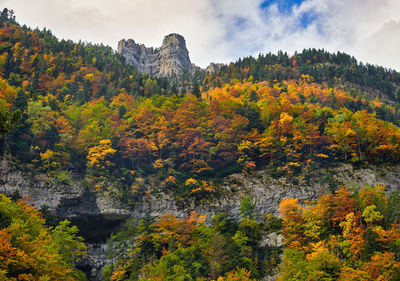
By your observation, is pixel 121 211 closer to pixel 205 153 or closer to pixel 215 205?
pixel 215 205

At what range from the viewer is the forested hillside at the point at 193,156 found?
105 ft

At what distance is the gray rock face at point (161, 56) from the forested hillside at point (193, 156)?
86.9m

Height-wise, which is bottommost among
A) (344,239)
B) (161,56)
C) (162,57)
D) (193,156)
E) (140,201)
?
(344,239)

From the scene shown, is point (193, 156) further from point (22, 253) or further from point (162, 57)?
point (162, 57)

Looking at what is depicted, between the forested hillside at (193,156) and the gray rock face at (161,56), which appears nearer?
the forested hillside at (193,156)

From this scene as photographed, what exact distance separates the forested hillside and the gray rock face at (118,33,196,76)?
285 ft

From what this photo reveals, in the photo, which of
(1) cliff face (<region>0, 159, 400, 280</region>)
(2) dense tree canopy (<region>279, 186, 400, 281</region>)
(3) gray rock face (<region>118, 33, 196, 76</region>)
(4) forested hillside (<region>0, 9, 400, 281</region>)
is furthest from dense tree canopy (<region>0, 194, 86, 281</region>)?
(3) gray rock face (<region>118, 33, 196, 76</region>)

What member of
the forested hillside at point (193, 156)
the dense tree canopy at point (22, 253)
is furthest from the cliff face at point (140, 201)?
the dense tree canopy at point (22, 253)

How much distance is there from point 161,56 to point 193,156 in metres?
140

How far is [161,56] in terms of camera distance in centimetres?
18025

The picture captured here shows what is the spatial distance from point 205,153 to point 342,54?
10107 cm

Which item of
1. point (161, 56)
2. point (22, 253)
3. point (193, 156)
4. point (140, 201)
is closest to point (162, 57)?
point (161, 56)

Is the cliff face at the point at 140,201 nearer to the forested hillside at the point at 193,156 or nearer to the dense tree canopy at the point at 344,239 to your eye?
the forested hillside at the point at 193,156

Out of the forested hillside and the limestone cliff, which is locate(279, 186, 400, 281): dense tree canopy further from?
the limestone cliff
